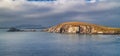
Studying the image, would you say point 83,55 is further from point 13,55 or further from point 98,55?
point 13,55

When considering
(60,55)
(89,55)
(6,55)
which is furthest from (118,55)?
(6,55)

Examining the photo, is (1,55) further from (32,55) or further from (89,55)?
(89,55)

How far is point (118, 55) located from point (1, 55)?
40.5 m

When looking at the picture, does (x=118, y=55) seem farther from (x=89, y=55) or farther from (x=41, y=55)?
(x=41, y=55)

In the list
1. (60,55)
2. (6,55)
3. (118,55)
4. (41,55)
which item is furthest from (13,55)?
(118,55)

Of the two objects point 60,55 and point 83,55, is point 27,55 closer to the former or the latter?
point 60,55

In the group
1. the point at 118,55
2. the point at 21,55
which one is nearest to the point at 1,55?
the point at 21,55

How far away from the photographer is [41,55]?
9150cm

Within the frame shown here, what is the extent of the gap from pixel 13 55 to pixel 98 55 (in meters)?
29.3

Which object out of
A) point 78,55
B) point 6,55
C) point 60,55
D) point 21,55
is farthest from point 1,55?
point 78,55

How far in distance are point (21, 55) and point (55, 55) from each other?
462 inches

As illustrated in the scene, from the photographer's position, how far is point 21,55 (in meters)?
90.8

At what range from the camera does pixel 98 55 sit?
90.4 metres

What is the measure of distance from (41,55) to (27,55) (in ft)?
15.8
